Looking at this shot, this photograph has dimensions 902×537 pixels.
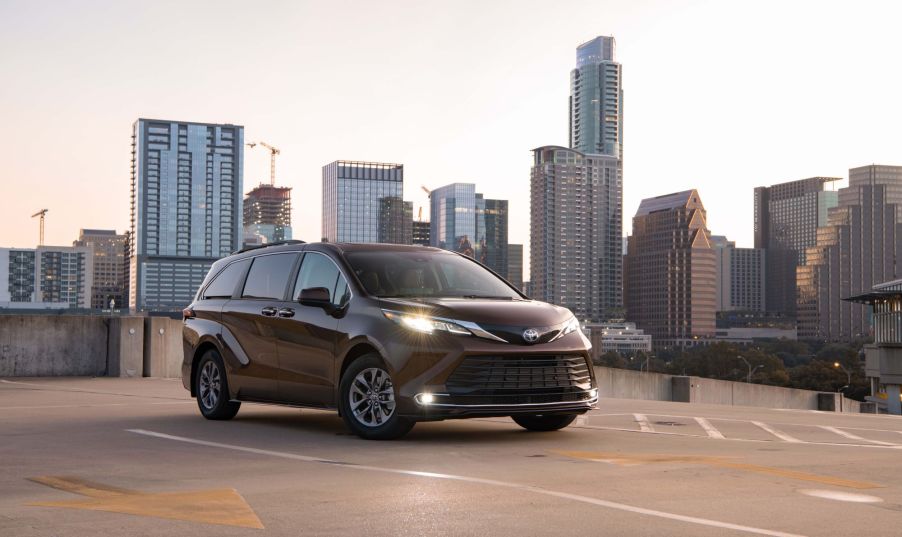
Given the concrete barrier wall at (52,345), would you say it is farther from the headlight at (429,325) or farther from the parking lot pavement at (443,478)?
the headlight at (429,325)

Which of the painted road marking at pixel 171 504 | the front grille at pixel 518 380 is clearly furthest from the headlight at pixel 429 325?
the painted road marking at pixel 171 504

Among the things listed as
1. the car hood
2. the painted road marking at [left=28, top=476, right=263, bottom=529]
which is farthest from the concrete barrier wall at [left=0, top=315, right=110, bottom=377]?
the painted road marking at [left=28, top=476, right=263, bottom=529]

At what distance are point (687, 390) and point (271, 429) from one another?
22691 millimetres

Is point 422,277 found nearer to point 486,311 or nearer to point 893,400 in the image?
point 486,311

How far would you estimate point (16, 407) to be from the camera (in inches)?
553

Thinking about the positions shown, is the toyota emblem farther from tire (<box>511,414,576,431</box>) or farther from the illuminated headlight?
tire (<box>511,414,576,431</box>)

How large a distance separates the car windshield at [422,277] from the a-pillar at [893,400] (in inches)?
2316

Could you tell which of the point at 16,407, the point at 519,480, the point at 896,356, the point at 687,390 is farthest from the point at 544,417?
the point at 896,356

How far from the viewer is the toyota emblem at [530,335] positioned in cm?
973

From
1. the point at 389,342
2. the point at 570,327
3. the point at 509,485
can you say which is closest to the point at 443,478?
the point at 509,485

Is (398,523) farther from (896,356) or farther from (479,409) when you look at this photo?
(896,356)

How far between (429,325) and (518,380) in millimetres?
905

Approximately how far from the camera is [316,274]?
1119 centimetres

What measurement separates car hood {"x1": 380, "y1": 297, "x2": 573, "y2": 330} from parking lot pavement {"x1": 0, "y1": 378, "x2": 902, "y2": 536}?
1065 millimetres
